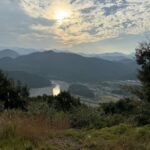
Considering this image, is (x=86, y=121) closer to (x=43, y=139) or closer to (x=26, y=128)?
(x=43, y=139)

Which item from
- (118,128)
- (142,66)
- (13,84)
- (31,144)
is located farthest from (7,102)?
(31,144)

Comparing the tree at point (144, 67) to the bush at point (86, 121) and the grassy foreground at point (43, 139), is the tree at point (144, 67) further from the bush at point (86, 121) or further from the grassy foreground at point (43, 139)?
the grassy foreground at point (43, 139)

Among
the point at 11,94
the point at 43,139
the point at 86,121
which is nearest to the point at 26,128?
the point at 43,139

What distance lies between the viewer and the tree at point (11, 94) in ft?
76.3

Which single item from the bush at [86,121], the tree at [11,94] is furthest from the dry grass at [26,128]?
the tree at [11,94]

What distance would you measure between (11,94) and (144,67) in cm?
1054

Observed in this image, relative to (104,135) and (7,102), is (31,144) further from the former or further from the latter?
(7,102)

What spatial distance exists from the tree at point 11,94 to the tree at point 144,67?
8.03 m

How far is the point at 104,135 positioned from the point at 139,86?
7783 millimetres

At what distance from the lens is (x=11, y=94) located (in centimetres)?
2478

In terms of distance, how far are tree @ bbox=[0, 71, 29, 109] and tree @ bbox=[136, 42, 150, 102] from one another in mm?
8034

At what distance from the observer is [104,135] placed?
9938 mm

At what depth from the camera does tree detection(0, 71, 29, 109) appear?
76.3 ft

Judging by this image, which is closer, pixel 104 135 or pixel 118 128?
pixel 104 135
